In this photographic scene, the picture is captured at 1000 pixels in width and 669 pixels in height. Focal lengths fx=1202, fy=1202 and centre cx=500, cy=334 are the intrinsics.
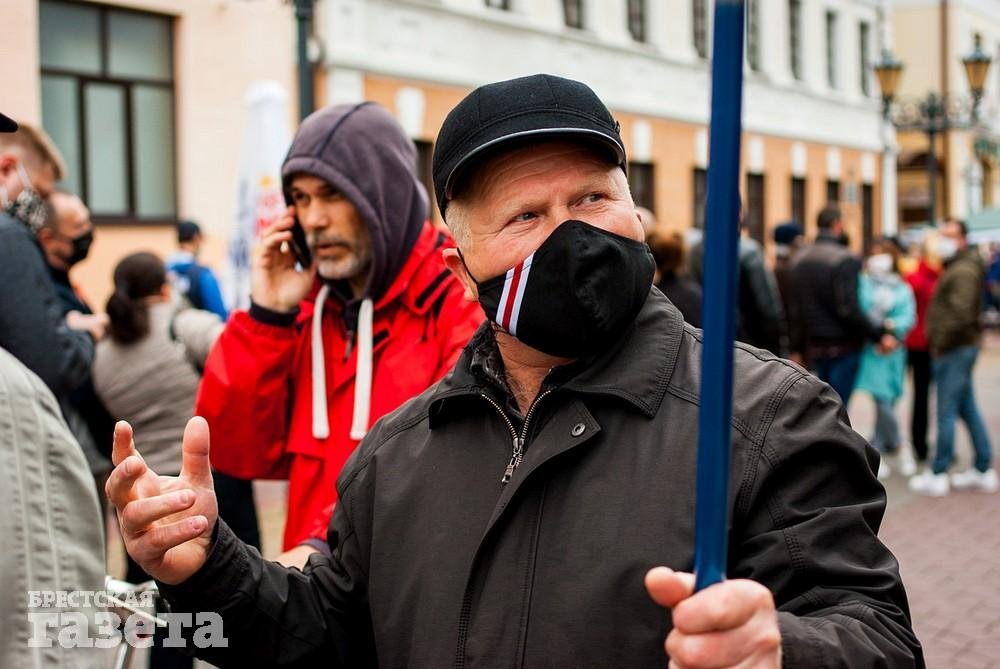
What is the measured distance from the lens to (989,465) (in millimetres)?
8891

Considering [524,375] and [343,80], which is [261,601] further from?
[343,80]

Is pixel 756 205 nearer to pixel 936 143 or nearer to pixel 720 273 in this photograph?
pixel 936 143

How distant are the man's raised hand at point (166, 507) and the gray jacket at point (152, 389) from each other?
299cm

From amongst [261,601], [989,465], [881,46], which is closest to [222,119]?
[989,465]

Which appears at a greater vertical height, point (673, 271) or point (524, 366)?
point (673, 271)

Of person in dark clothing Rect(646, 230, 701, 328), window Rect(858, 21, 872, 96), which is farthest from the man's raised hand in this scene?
window Rect(858, 21, 872, 96)

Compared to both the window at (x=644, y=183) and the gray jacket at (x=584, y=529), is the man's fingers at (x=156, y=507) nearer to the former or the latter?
the gray jacket at (x=584, y=529)

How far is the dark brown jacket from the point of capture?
28.8 feet

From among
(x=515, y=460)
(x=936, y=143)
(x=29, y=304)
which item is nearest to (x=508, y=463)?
(x=515, y=460)

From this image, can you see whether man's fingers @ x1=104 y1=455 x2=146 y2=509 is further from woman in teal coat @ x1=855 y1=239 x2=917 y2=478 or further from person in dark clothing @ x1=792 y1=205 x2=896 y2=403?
woman in teal coat @ x1=855 y1=239 x2=917 y2=478

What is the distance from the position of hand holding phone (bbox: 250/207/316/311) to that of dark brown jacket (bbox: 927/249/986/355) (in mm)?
6724

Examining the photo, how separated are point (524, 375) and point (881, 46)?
30345 mm

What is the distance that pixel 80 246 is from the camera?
4.88 metres

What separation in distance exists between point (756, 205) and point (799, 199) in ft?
8.05
